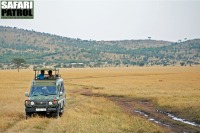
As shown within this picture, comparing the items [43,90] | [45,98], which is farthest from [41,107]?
[43,90]

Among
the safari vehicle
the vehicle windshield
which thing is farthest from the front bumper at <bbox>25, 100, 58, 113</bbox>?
the vehicle windshield

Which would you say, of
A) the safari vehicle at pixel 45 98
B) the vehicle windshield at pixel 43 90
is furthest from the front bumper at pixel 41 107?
the vehicle windshield at pixel 43 90

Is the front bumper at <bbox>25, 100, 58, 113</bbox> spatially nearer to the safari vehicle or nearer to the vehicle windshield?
the safari vehicle

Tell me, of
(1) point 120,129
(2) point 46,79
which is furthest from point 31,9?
(1) point 120,129

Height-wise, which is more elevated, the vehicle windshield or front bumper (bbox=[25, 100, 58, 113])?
the vehicle windshield

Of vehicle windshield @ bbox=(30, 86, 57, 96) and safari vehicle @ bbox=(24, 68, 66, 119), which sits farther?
vehicle windshield @ bbox=(30, 86, 57, 96)

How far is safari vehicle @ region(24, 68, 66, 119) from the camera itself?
2325 cm

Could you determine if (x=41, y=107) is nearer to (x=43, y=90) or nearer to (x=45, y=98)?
(x=45, y=98)

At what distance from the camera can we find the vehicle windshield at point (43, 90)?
24.7m

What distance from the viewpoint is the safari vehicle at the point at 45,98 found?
2325 cm

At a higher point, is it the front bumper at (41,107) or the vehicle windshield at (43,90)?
the vehicle windshield at (43,90)

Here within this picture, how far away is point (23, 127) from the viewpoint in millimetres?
19672

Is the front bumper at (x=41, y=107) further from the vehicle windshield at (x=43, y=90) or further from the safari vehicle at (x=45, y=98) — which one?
the vehicle windshield at (x=43, y=90)

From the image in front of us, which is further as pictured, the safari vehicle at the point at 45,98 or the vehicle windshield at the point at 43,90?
the vehicle windshield at the point at 43,90
